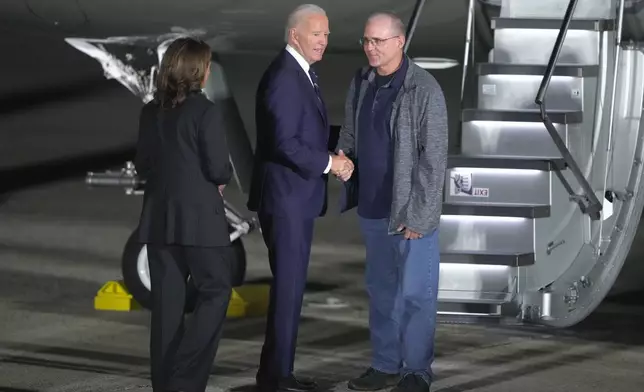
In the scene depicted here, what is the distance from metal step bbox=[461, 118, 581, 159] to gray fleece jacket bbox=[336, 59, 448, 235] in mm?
1360

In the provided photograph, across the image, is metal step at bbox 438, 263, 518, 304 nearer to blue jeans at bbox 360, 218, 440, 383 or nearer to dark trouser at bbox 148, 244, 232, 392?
blue jeans at bbox 360, 218, 440, 383

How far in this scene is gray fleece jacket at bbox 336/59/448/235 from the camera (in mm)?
5625

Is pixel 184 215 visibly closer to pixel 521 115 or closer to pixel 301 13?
pixel 301 13

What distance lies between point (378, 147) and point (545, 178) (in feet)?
4.60

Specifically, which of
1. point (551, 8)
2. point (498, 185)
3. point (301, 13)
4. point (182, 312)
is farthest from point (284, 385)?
point (551, 8)

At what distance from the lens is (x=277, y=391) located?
5734mm

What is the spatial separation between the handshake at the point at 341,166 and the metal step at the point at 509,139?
1385mm

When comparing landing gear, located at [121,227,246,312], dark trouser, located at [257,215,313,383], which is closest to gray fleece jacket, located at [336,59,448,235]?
dark trouser, located at [257,215,313,383]

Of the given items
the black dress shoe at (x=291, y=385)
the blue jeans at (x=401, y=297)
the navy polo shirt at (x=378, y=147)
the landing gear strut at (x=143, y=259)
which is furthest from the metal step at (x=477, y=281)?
the landing gear strut at (x=143, y=259)

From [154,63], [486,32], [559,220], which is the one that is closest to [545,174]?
[559,220]

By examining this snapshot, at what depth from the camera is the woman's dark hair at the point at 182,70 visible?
17.2 feet

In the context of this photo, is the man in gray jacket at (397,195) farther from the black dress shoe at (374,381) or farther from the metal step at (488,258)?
the metal step at (488,258)

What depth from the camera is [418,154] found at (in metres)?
5.71

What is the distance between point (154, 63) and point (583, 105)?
120 inches
